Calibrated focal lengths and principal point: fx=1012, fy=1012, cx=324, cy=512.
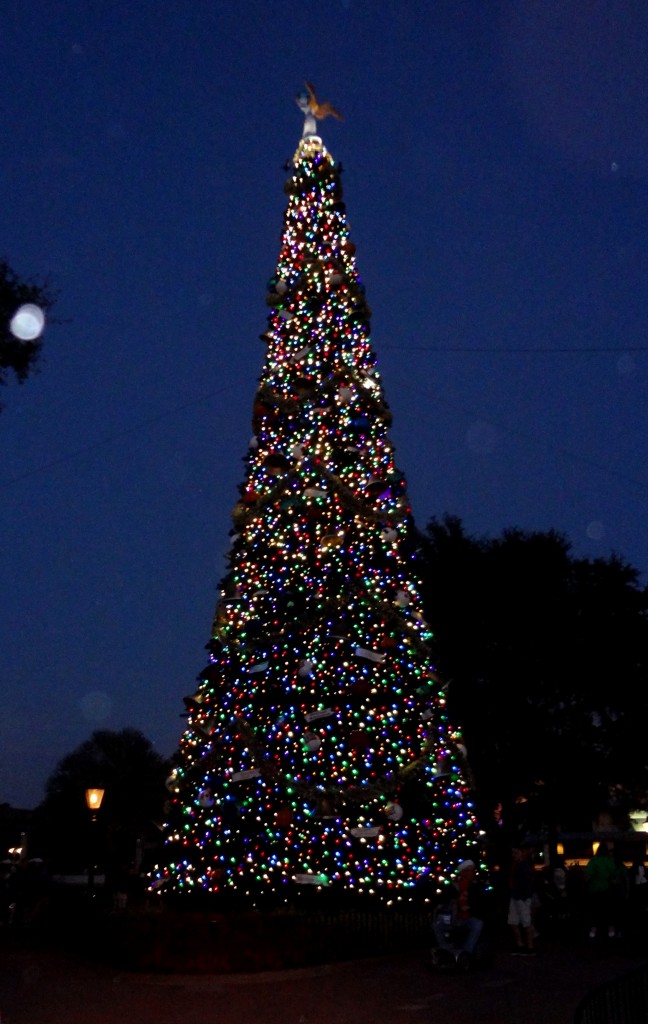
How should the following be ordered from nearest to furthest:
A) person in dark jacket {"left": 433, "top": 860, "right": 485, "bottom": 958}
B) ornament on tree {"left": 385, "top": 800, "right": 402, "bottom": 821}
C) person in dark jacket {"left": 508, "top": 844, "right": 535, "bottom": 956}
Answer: person in dark jacket {"left": 433, "top": 860, "right": 485, "bottom": 958}, person in dark jacket {"left": 508, "top": 844, "right": 535, "bottom": 956}, ornament on tree {"left": 385, "top": 800, "right": 402, "bottom": 821}

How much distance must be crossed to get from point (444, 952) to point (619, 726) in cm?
1451

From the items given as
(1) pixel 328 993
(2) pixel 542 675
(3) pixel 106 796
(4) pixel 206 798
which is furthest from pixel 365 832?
(3) pixel 106 796

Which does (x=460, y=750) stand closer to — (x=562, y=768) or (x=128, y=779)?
(x=562, y=768)

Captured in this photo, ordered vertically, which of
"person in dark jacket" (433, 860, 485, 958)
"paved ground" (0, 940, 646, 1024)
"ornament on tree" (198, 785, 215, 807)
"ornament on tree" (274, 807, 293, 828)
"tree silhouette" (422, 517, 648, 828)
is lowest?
"paved ground" (0, 940, 646, 1024)

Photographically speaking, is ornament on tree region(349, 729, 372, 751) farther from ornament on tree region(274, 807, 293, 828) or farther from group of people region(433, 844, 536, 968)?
group of people region(433, 844, 536, 968)

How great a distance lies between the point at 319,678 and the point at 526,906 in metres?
4.05

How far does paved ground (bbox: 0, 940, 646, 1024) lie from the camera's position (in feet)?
28.7

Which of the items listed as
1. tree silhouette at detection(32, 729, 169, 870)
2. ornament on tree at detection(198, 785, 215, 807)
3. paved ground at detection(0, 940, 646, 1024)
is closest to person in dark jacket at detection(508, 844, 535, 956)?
paved ground at detection(0, 940, 646, 1024)

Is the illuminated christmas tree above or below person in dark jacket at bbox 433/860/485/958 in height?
above

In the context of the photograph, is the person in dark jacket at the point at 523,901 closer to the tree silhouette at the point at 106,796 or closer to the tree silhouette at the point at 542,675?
the tree silhouette at the point at 542,675

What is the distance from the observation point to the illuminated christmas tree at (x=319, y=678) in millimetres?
13781

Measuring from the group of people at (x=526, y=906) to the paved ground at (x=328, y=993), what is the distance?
13.2 inches

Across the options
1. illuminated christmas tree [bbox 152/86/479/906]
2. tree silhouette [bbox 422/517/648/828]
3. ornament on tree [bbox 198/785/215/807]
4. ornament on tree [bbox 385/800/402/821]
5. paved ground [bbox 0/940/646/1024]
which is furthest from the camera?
tree silhouette [bbox 422/517/648/828]

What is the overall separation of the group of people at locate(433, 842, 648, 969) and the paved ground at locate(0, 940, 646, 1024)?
335 mm
